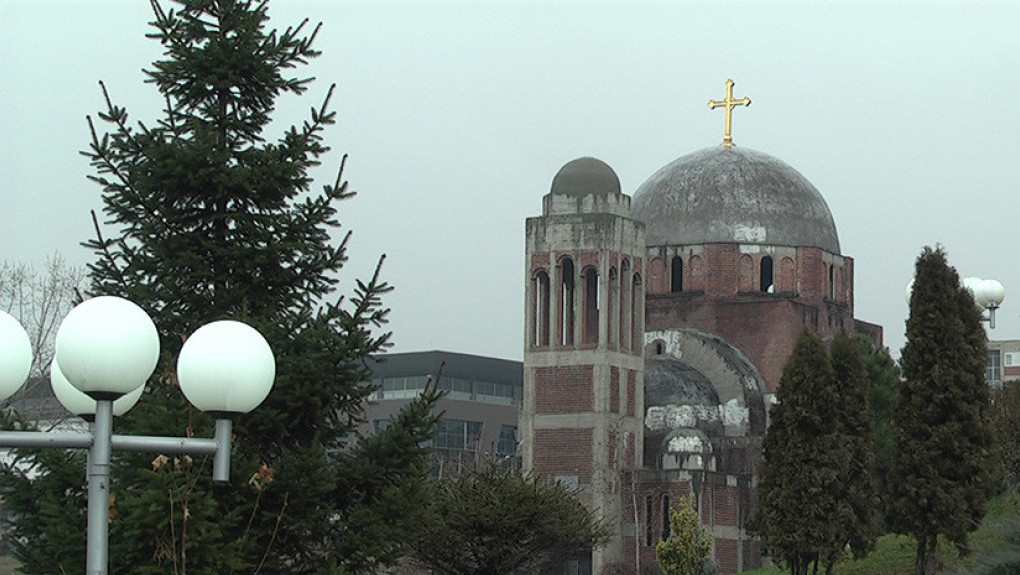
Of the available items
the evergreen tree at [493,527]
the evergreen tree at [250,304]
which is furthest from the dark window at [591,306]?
the evergreen tree at [250,304]

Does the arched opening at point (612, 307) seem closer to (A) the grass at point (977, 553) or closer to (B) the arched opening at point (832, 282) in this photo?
(B) the arched opening at point (832, 282)

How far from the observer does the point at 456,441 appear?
84500 millimetres

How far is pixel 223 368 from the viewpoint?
8.51 meters

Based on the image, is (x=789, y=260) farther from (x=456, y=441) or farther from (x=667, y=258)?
(x=456, y=441)

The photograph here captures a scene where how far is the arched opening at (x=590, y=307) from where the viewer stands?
169ft

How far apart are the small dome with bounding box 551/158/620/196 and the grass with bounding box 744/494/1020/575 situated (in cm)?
1534

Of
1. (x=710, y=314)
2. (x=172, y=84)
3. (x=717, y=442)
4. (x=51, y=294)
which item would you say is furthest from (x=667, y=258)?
(x=172, y=84)

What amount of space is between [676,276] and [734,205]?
295 cm

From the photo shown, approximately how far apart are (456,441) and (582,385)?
112 feet

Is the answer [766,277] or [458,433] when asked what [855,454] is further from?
[458,433]

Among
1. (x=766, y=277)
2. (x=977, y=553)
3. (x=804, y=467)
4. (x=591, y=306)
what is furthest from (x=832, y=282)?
(x=977, y=553)

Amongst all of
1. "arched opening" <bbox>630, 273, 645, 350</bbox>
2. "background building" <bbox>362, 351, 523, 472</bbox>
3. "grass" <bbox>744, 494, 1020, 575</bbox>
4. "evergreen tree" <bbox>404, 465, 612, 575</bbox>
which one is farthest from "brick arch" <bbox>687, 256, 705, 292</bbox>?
"background building" <bbox>362, 351, 523, 472</bbox>

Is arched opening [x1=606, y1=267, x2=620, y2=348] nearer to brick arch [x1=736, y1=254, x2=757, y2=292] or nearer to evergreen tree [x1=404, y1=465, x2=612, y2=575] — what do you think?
brick arch [x1=736, y1=254, x2=757, y2=292]

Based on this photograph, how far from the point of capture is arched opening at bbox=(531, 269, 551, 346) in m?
51.9
